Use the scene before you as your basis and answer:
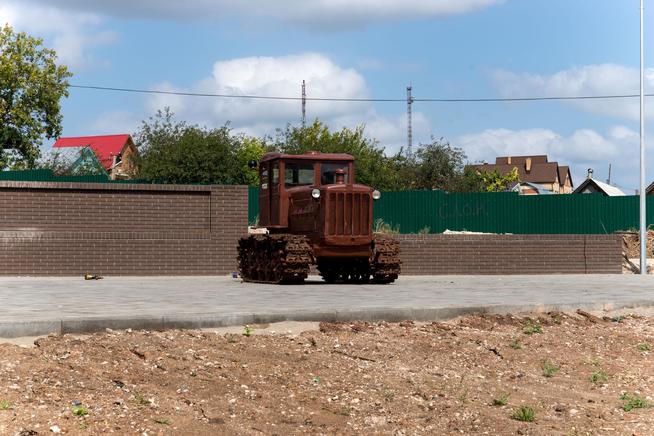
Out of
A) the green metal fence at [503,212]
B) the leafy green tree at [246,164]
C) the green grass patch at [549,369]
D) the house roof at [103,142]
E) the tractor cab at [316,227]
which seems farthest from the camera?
the house roof at [103,142]

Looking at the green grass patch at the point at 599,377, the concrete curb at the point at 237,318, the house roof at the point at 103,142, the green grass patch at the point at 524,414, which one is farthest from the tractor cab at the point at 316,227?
the house roof at the point at 103,142

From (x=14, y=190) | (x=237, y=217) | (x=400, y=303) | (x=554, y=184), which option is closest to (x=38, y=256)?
(x=14, y=190)

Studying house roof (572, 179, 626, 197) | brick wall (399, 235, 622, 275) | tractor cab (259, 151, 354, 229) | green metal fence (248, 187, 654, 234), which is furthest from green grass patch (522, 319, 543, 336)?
house roof (572, 179, 626, 197)

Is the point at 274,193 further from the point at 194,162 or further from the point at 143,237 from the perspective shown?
the point at 194,162

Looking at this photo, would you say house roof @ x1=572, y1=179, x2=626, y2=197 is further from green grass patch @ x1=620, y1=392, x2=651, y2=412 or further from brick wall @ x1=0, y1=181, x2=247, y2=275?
green grass patch @ x1=620, y1=392, x2=651, y2=412

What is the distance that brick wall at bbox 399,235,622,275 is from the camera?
26.9 meters

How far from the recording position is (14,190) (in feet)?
80.1

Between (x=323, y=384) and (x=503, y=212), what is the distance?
27376mm

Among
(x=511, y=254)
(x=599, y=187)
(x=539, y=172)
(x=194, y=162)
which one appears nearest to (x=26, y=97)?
(x=194, y=162)

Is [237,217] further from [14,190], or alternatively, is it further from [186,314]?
[186,314]

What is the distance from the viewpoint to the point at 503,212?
114ft

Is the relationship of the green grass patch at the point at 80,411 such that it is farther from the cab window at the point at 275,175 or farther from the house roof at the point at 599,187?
the house roof at the point at 599,187

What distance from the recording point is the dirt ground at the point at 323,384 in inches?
270

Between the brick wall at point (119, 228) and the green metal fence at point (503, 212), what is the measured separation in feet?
24.0
